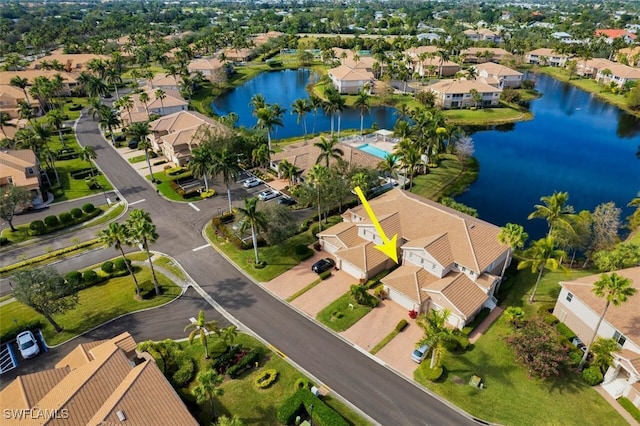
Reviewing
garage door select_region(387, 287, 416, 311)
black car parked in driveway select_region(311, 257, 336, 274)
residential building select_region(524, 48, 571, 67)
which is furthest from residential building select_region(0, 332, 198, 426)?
residential building select_region(524, 48, 571, 67)

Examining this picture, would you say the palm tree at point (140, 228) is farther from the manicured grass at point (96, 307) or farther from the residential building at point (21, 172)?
the residential building at point (21, 172)

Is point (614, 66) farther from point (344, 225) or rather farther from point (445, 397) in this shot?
point (445, 397)

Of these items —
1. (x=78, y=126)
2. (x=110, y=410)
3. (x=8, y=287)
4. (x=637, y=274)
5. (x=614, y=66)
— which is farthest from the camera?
(x=614, y=66)

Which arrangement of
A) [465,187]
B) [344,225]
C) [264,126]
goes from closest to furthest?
[344,225], [465,187], [264,126]

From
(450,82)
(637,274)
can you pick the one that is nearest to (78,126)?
(450,82)

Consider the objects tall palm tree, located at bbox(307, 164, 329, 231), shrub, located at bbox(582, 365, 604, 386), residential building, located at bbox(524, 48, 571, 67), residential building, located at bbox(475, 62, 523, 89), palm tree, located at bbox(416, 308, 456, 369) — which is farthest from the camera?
residential building, located at bbox(524, 48, 571, 67)

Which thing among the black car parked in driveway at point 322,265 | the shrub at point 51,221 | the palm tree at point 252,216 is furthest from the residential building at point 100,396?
the shrub at point 51,221

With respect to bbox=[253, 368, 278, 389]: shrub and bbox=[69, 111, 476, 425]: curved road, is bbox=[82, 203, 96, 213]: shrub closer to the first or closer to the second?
bbox=[69, 111, 476, 425]: curved road
